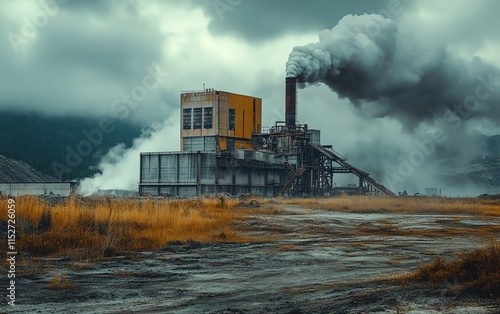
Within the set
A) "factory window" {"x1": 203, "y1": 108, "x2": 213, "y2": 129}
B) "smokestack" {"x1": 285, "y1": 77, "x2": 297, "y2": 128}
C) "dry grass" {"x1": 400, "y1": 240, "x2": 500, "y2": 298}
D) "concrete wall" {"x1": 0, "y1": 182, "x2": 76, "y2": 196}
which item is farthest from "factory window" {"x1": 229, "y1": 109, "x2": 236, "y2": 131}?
"dry grass" {"x1": 400, "y1": 240, "x2": 500, "y2": 298}

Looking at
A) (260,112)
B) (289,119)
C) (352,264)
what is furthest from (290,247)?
(260,112)

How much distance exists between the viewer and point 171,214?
21.8 m

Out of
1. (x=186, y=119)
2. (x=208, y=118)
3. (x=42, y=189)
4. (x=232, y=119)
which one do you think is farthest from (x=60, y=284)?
(x=186, y=119)

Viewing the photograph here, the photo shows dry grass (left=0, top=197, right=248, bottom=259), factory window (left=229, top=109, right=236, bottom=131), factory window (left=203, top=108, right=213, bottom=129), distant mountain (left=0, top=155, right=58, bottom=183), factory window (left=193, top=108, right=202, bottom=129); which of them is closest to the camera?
dry grass (left=0, top=197, right=248, bottom=259)

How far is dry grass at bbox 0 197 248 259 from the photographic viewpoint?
590 inches

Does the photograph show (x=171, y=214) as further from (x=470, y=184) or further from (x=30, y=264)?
(x=470, y=184)

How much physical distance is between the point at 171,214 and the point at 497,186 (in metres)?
117

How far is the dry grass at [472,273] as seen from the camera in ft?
27.3

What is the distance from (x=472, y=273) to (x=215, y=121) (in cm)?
5988

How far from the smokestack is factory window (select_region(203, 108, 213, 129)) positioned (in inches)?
330

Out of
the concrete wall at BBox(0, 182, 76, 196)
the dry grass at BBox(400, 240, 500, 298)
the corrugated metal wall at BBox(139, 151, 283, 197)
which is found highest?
the corrugated metal wall at BBox(139, 151, 283, 197)

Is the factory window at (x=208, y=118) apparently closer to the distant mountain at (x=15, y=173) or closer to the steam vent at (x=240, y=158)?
the steam vent at (x=240, y=158)

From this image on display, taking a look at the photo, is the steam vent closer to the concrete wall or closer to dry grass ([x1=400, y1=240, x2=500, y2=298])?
the concrete wall

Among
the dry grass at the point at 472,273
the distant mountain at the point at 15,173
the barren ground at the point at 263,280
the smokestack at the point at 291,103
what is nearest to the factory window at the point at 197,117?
the smokestack at the point at 291,103
